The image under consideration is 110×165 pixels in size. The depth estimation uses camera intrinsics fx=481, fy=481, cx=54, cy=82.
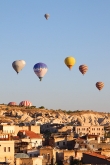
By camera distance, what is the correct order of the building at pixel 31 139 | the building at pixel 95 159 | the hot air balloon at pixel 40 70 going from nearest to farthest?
the building at pixel 95 159, the building at pixel 31 139, the hot air balloon at pixel 40 70

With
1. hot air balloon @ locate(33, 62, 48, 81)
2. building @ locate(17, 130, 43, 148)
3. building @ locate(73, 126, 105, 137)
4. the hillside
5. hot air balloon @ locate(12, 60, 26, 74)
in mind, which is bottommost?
building @ locate(17, 130, 43, 148)

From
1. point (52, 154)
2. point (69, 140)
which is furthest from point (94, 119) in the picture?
point (52, 154)

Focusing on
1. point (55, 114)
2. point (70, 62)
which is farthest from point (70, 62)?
point (55, 114)

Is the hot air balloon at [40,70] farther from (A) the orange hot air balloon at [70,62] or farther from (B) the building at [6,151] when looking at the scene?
(B) the building at [6,151]

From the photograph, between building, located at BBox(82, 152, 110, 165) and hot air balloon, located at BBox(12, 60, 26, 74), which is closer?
building, located at BBox(82, 152, 110, 165)

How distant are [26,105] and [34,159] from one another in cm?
9505

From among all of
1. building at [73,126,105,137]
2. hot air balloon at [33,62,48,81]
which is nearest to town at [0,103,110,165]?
building at [73,126,105,137]

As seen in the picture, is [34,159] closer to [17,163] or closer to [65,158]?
[17,163]

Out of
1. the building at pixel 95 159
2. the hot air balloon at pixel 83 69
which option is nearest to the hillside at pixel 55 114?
the hot air balloon at pixel 83 69

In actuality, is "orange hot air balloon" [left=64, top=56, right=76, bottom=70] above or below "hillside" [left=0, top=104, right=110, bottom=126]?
above

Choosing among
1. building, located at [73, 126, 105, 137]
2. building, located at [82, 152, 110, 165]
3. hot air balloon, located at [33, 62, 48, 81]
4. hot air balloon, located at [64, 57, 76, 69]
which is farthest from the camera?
hot air balloon, located at [64, 57, 76, 69]

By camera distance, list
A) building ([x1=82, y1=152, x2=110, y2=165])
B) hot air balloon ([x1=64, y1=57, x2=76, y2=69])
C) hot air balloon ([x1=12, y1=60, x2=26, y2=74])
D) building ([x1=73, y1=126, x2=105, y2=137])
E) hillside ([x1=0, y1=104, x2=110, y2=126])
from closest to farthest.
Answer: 1. building ([x1=82, y1=152, x2=110, y2=165])
2. building ([x1=73, y1=126, x2=105, y2=137])
3. hot air balloon ([x1=12, y1=60, x2=26, y2=74])
4. hot air balloon ([x1=64, y1=57, x2=76, y2=69])
5. hillside ([x1=0, y1=104, x2=110, y2=126])

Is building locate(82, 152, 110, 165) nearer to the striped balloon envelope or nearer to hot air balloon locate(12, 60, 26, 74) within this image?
hot air balloon locate(12, 60, 26, 74)

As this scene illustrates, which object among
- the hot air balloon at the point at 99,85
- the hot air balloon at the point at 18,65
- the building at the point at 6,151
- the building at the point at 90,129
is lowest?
the building at the point at 6,151
